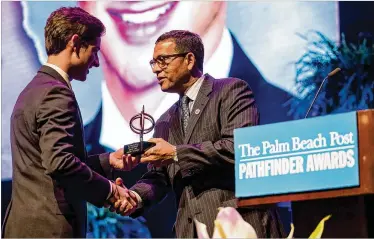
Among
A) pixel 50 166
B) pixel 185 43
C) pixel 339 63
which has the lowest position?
pixel 50 166

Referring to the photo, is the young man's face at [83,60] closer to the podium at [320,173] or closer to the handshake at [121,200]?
the handshake at [121,200]

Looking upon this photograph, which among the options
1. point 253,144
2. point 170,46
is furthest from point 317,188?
point 170,46

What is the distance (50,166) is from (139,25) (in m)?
2.18

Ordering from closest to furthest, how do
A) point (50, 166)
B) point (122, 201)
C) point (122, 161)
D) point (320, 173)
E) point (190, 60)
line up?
point (320, 173)
point (50, 166)
point (122, 201)
point (122, 161)
point (190, 60)

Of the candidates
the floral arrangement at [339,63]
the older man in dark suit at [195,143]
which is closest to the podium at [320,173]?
the older man in dark suit at [195,143]

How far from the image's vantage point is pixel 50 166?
8.87ft

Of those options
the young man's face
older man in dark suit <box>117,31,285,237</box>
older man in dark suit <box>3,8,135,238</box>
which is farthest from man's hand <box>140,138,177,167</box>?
the young man's face

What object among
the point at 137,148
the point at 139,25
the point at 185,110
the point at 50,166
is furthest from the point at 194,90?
the point at 139,25

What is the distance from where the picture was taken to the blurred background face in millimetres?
4582

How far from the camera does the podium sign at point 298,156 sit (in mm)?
1934

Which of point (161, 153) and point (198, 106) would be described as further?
point (198, 106)

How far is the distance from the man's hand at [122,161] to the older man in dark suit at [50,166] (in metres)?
0.24

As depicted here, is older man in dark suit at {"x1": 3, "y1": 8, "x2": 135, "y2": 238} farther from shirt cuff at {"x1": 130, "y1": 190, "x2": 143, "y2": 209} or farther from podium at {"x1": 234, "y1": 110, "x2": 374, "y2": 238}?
podium at {"x1": 234, "y1": 110, "x2": 374, "y2": 238}

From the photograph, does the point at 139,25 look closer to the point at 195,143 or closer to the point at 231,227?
the point at 195,143
